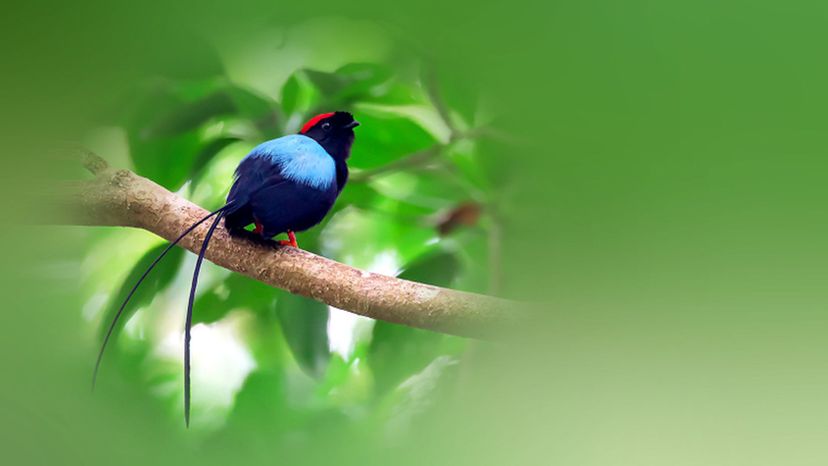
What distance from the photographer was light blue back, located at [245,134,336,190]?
0.61 meters

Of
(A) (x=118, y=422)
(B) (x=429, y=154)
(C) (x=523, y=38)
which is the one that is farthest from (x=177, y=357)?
(C) (x=523, y=38)

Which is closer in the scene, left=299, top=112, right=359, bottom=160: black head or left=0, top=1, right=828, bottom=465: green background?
left=0, top=1, right=828, bottom=465: green background

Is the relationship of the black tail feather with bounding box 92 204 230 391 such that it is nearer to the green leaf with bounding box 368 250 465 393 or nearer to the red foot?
the red foot

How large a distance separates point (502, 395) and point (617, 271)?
0.28 meters

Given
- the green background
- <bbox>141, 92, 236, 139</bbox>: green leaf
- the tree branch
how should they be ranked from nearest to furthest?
the green background
the tree branch
<bbox>141, 92, 236, 139</bbox>: green leaf

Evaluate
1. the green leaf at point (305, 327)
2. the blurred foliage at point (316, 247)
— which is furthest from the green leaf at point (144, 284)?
the green leaf at point (305, 327)

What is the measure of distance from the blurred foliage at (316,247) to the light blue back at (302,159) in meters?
0.06

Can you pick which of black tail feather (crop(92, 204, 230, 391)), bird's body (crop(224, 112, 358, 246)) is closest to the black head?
bird's body (crop(224, 112, 358, 246))

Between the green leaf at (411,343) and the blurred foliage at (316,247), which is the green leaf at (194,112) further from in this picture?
the green leaf at (411,343)

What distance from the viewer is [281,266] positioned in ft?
1.98

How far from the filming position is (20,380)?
55 cm

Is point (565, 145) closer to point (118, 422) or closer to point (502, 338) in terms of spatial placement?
point (502, 338)

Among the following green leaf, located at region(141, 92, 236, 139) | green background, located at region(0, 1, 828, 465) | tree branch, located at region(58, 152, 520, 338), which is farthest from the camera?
green leaf, located at region(141, 92, 236, 139)

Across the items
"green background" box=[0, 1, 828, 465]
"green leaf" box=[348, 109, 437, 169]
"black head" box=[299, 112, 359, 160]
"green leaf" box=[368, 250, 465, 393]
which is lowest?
"green background" box=[0, 1, 828, 465]
